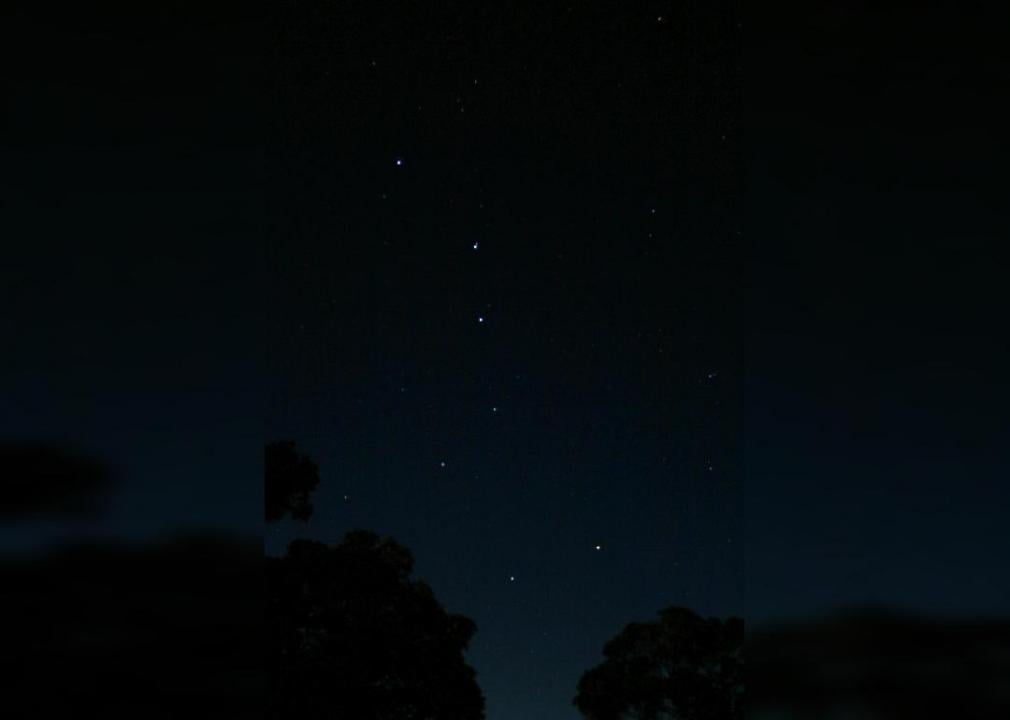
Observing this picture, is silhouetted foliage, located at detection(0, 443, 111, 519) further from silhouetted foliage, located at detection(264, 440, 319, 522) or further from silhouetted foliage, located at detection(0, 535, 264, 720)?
silhouetted foliage, located at detection(264, 440, 319, 522)

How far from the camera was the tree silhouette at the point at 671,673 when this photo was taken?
4180 millimetres

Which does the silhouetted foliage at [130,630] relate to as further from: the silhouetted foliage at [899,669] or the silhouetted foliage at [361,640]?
the silhouetted foliage at [361,640]

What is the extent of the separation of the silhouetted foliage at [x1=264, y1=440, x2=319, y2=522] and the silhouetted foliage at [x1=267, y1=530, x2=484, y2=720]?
0.13 metres

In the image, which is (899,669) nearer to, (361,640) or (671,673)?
(361,640)

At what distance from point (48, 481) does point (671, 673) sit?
347cm

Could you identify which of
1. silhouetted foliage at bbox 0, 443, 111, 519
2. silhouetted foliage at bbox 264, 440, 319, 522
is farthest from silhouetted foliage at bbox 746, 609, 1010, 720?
silhouetted foliage at bbox 264, 440, 319, 522

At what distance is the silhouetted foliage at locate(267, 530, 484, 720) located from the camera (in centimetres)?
363

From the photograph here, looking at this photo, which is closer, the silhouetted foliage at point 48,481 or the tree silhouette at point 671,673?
the silhouetted foliage at point 48,481

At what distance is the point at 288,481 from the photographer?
381cm

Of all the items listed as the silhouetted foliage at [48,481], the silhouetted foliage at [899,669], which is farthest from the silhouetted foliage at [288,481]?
the silhouetted foliage at [899,669]

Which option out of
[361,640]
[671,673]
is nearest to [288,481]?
[361,640]

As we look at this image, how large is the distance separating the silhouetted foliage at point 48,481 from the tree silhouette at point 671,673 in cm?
326

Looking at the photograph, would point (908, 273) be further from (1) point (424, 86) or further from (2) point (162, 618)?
(1) point (424, 86)

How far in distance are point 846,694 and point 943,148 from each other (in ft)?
2.14
